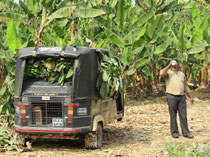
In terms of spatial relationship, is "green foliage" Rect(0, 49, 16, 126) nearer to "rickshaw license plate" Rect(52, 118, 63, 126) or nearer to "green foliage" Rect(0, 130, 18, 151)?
"green foliage" Rect(0, 130, 18, 151)

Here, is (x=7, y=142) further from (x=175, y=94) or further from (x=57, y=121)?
(x=175, y=94)

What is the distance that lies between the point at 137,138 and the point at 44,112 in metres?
3.09

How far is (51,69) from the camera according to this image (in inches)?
295

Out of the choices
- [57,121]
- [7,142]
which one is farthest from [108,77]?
[7,142]

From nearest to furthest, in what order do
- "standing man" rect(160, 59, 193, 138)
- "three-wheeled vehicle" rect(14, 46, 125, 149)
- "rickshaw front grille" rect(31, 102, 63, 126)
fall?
"three-wheeled vehicle" rect(14, 46, 125, 149) → "rickshaw front grille" rect(31, 102, 63, 126) → "standing man" rect(160, 59, 193, 138)

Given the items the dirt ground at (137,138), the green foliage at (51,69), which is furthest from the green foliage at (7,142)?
the green foliage at (51,69)

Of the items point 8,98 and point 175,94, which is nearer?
point 175,94

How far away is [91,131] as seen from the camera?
7445 mm

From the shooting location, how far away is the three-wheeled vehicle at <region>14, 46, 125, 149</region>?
7117mm

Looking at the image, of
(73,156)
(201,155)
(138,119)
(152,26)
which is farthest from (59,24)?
(201,155)

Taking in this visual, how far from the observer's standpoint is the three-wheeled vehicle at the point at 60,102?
7.12m

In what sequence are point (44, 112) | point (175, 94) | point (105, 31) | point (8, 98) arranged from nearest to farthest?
point (44, 112), point (175, 94), point (8, 98), point (105, 31)

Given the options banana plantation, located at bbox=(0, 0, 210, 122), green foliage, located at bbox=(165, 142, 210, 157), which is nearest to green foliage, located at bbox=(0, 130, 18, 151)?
banana plantation, located at bbox=(0, 0, 210, 122)

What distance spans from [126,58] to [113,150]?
23.3 feet
